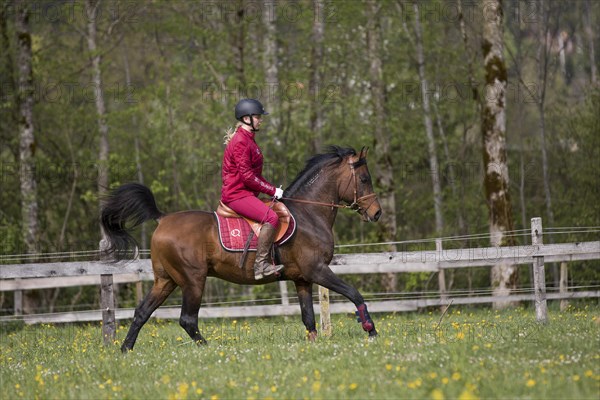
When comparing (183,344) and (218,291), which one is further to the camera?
(218,291)

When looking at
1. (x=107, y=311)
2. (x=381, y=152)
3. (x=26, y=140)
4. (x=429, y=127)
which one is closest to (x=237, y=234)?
(x=107, y=311)

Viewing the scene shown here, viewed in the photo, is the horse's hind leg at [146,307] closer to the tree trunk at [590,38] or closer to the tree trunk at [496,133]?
the tree trunk at [496,133]

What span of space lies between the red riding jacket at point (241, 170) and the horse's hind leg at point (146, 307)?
1.37 meters

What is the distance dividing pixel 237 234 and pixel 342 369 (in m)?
3.01

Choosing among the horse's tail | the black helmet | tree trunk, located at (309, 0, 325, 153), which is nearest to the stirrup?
the horse's tail

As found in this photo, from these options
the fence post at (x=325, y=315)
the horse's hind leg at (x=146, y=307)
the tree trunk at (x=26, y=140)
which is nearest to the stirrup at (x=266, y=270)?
the horse's hind leg at (x=146, y=307)

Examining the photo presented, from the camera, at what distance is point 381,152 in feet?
73.6

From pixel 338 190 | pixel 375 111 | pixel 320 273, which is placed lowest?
pixel 320 273

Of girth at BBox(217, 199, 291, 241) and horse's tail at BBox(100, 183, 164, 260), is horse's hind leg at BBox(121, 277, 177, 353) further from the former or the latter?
girth at BBox(217, 199, 291, 241)

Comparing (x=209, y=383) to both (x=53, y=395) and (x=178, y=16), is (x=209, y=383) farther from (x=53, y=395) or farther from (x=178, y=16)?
(x=178, y=16)

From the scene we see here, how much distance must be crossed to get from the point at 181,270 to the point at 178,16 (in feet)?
49.8

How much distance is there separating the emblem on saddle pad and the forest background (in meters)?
11.2

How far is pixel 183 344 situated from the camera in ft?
36.2

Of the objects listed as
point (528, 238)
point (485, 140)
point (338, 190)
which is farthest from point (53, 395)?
point (528, 238)
